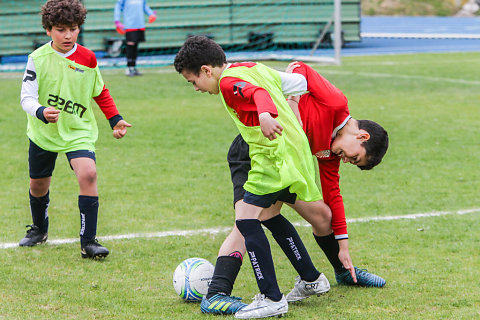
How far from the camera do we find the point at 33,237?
507 cm

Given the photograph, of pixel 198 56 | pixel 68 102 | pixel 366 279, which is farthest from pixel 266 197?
pixel 68 102

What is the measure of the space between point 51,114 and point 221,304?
1.57m

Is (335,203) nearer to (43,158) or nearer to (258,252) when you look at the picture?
(258,252)

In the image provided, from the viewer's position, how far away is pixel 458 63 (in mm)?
16812

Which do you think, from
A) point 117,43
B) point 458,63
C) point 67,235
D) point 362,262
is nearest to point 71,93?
point 67,235

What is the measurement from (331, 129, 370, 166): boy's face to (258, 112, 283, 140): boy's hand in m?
0.68

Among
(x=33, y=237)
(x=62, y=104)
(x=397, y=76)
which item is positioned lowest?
(x=397, y=76)

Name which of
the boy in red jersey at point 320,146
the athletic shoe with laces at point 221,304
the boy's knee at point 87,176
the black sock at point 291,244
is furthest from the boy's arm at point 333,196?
the boy's knee at point 87,176

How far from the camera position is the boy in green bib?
3.60 metres

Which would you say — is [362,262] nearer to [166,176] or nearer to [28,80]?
[28,80]

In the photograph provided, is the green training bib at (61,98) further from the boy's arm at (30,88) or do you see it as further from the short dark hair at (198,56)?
the short dark hair at (198,56)

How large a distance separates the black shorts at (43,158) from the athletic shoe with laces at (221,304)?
1513mm

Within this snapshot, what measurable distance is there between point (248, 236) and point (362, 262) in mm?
1201

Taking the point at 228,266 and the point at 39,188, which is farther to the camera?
the point at 39,188
